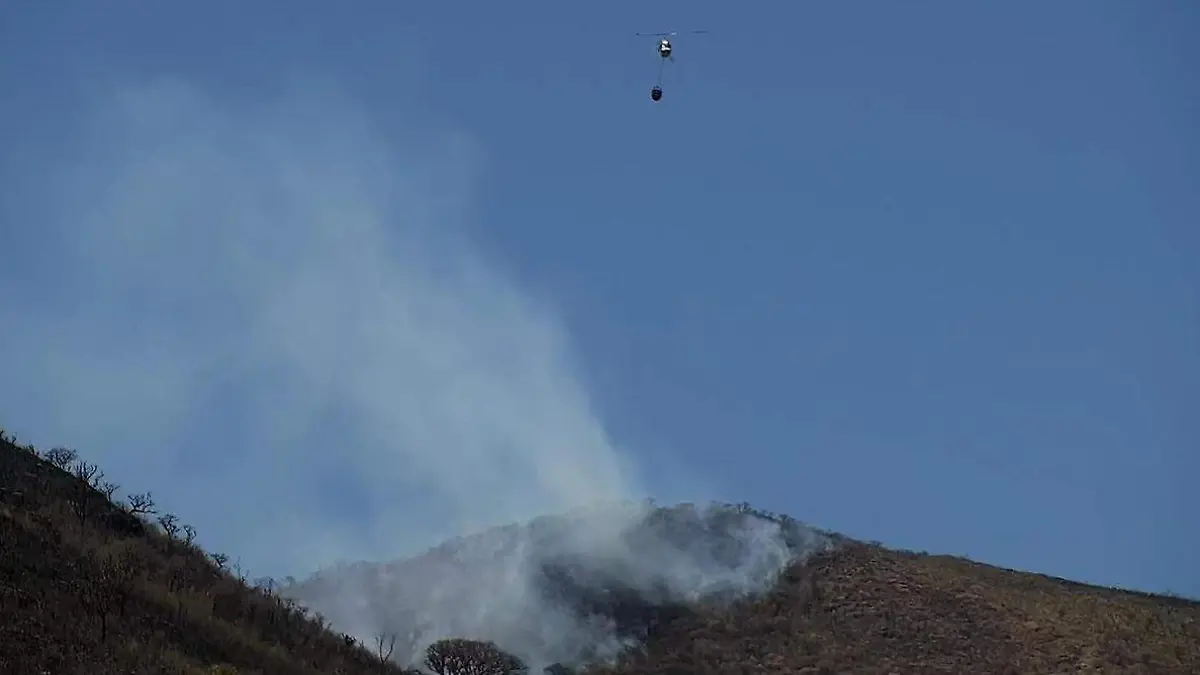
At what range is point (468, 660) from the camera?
45500 millimetres

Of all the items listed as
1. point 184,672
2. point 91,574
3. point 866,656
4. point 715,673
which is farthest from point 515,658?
point 184,672

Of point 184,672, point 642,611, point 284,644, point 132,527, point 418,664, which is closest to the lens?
point 184,672

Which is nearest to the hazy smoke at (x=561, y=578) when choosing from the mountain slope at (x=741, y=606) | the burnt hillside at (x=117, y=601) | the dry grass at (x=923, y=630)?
the mountain slope at (x=741, y=606)

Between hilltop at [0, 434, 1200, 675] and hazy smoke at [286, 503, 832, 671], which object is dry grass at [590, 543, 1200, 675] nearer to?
hilltop at [0, 434, 1200, 675]

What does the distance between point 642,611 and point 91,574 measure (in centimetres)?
3445

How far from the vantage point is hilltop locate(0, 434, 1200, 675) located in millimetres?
29297

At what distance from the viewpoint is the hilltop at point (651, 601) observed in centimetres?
2930

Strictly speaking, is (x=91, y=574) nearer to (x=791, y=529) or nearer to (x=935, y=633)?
(x=935, y=633)

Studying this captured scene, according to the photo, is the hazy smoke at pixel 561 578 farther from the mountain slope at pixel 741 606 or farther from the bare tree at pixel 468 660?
the bare tree at pixel 468 660

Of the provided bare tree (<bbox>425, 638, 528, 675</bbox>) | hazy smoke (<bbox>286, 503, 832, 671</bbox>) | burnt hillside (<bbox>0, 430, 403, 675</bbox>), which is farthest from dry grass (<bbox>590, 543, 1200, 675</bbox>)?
burnt hillside (<bbox>0, 430, 403, 675</bbox>)

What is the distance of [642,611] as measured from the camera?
55.0m

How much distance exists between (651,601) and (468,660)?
1261 centimetres

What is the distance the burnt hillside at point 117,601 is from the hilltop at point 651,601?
12 cm

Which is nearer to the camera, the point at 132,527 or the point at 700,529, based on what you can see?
the point at 132,527
